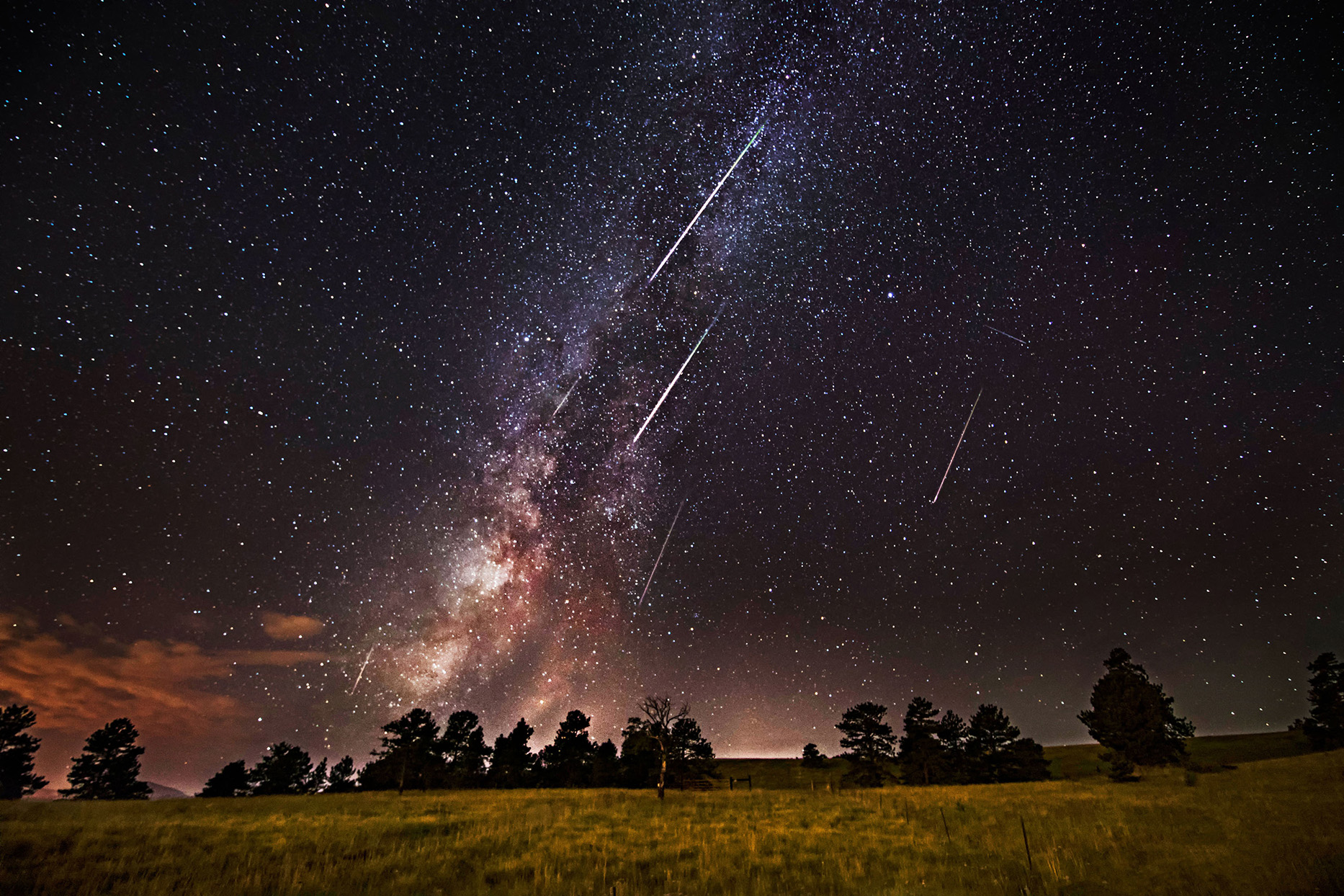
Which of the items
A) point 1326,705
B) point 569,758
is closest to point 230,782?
point 569,758

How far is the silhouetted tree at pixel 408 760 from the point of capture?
2100 inches

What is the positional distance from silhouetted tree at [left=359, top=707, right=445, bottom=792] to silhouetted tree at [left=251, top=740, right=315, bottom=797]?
1252 centimetres

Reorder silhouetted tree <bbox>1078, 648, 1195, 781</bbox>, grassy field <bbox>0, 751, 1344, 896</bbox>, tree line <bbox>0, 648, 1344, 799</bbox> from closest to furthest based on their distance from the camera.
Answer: grassy field <bbox>0, 751, 1344, 896</bbox>, silhouetted tree <bbox>1078, 648, 1195, 781</bbox>, tree line <bbox>0, 648, 1344, 799</bbox>

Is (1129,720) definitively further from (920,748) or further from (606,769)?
(606,769)

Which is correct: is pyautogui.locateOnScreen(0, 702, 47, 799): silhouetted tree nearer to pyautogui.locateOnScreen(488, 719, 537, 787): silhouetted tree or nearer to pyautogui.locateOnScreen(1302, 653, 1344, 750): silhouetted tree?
pyautogui.locateOnScreen(488, 719, 537, 787): silhouetted tree

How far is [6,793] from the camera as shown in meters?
47.8

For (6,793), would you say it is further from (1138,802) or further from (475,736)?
(1138,802)

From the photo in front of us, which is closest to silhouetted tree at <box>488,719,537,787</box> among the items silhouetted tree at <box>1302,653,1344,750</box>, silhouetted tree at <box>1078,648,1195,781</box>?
silhouetted tree at <box>1078,648,1195,781</box>

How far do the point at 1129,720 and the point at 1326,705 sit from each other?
29.0 m

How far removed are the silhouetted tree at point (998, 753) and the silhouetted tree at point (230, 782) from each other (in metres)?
73.2

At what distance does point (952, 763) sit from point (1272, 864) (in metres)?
51.2

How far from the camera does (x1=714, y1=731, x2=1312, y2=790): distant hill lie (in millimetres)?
57406

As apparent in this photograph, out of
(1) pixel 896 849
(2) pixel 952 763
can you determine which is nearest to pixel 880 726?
(2) pixel 952 763

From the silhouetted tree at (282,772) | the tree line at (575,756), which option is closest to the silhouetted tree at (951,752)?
the tree line at (575,756)
